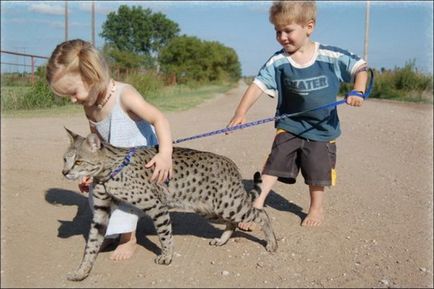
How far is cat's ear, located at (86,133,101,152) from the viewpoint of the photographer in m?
3.91

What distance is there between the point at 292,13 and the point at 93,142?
2.22 metres

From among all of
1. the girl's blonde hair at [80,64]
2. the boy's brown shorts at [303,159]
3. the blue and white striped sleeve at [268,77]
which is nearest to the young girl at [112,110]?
the girl's blonde hair at [80,64]

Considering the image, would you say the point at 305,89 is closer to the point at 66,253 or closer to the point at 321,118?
the point at 321,118

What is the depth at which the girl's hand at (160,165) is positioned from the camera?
13.5 ft

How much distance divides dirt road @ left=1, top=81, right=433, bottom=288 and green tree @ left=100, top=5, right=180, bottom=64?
3960 cm

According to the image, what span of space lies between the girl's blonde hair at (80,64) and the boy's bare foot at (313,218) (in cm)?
252

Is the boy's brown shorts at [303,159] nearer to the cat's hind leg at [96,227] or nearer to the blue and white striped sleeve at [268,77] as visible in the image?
the blue and white striped sleeve at [268,77]

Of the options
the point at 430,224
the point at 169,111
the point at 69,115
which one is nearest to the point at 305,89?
the point at 430,224

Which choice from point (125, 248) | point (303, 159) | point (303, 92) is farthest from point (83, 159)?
point (303, 159)

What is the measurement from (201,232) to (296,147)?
132 cm

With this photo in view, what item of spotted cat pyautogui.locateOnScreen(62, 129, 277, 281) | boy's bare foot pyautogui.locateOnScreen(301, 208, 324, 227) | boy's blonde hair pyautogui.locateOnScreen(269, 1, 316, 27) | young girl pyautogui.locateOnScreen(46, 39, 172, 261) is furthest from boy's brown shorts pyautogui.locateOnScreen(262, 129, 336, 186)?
young girl pyautogui.locateOnScreen(46, 39, 172, 261)

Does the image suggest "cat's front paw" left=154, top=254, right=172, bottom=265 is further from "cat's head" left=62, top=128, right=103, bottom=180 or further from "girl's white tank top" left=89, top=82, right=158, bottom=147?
"girl's white tank top" left=89, top=82, right=158, bottom=147

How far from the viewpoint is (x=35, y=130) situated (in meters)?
10.5

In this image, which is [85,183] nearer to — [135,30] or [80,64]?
[80,64]
